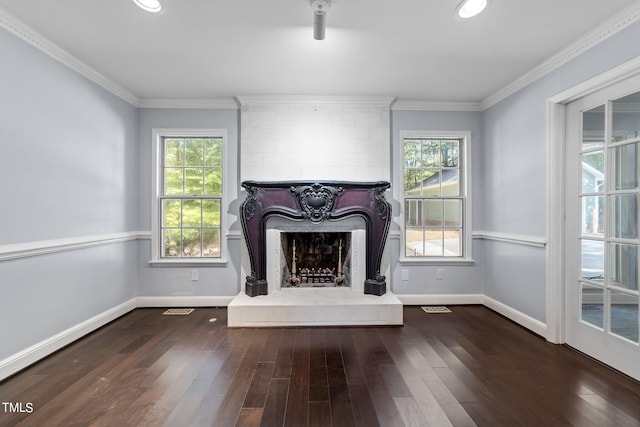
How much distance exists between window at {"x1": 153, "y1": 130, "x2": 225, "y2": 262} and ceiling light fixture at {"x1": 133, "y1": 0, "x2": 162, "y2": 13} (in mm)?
1798

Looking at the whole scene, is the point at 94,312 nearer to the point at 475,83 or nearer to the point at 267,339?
the point at 267,339

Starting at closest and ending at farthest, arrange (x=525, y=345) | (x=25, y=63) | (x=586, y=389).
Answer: (x=586, y=389) → (x=25, y=63) → (x=525, y=345)

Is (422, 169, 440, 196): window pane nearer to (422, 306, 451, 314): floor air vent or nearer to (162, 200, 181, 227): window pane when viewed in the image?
(422, 306, 451, 314): floor air vent

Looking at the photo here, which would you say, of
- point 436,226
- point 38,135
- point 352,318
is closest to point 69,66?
point 38,135

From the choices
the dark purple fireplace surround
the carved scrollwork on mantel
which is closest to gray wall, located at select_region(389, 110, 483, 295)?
the dark purple fireplace surround

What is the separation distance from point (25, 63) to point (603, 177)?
14.8ft

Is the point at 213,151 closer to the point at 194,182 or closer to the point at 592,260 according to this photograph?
the point at 194,182

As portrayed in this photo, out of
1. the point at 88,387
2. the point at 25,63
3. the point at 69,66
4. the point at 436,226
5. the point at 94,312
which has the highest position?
the point at 69,66

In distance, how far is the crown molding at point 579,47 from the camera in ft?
6.76

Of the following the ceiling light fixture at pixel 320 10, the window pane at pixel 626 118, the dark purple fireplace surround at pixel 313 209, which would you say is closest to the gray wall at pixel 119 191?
the window pane at pixel 626 118

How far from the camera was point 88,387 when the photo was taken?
202 centimetres

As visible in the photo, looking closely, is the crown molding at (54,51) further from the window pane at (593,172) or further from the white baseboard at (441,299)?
the window pane at (593,172)

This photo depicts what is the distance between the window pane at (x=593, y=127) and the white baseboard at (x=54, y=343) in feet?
15.4

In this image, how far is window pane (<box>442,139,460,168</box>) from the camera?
3916mm
